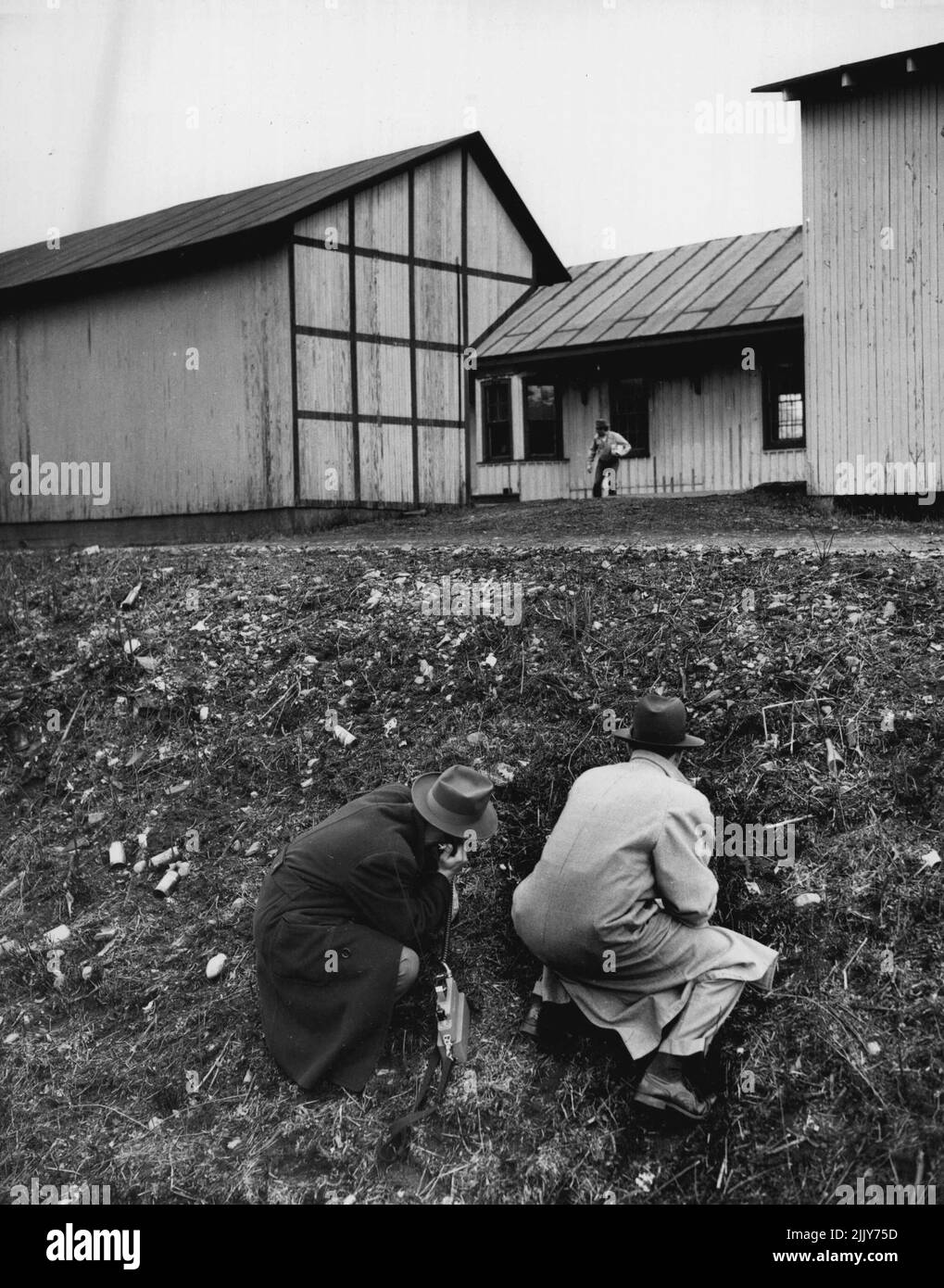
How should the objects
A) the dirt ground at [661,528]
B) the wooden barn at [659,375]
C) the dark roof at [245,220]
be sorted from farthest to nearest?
the wooden barn at [659,375]
the dark roof at [245,220]
the dirt ground at [661,528]

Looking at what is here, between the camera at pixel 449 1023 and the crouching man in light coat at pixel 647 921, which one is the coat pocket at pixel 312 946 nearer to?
the camera at pixel 449 1023

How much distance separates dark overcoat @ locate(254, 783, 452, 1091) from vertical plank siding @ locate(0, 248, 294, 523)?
13.5 metres

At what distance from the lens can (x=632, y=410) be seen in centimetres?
2044

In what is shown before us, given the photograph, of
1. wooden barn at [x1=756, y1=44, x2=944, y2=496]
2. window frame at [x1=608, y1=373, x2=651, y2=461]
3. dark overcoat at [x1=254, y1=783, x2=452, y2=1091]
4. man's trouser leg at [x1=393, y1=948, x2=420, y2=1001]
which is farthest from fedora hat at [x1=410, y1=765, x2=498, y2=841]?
window frame at [x1=608, y1=373, x2=651, y2=461]

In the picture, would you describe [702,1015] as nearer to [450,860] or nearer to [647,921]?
[647,921]

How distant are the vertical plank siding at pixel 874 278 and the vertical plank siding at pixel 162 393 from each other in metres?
7.92

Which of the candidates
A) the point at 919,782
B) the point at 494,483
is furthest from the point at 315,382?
the point at 919,782

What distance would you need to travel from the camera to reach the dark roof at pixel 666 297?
1852 centimetres

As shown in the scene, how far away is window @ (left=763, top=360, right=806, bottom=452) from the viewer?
738 inches

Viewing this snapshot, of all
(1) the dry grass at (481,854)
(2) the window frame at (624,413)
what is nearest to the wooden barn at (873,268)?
(1) the dry grass at (481,854)

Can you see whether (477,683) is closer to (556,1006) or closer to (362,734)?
(362,734)

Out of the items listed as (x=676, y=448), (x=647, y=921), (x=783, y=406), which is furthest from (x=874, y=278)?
(x=647, y=921)

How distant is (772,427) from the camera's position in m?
18.9
